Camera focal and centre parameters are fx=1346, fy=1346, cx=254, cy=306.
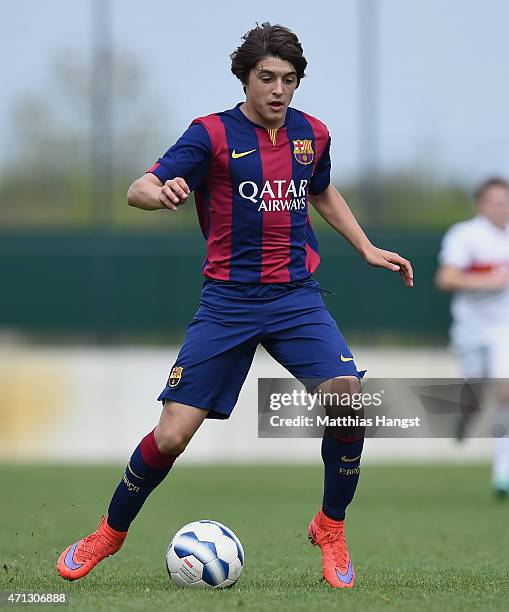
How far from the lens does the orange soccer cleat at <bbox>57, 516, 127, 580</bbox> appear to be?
546cm

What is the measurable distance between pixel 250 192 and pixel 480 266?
17.4ft

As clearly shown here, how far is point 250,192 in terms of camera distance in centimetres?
542

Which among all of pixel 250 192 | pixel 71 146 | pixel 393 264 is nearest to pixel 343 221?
pixel 393 264

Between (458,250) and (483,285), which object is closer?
(483,285)

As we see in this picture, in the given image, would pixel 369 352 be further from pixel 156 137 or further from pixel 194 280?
pixel 156 137

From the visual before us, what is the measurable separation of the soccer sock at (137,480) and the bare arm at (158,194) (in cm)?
101

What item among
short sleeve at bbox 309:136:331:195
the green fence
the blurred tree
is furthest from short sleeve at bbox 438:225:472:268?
the blurred tree

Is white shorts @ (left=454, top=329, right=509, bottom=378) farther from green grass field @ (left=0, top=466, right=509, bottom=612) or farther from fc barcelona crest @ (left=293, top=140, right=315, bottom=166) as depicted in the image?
fc barcelona crest @ (left=293, top=140, right=315, bottom=166)

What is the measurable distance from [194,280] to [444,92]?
4248 millimetres

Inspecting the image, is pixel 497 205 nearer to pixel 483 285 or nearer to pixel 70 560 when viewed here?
pixel 483 285

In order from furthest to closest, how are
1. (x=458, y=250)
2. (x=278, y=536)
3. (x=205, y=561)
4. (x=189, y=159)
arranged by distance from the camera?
(x=458, y=250) < (x=278, y=536) < (x=205, y=561) < (x=189, y=159)

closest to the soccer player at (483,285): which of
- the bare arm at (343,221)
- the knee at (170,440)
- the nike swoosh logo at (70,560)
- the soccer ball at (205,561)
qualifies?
the bare arm at (343,221)

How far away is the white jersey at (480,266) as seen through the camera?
1027cm

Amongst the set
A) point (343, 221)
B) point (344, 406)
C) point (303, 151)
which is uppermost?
point (303, 151)
